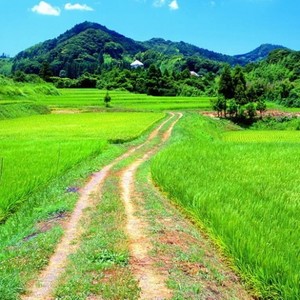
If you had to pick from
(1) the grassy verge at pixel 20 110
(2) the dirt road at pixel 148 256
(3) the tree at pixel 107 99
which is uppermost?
(3) the tree at pixel 107 99

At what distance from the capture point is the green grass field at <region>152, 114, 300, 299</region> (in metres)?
5.20

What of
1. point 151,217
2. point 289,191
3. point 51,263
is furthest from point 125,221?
point 289,191

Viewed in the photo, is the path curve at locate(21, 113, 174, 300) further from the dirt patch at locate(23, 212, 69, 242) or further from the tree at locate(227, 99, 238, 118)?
the tree at locate(227, 99, 238, 118)

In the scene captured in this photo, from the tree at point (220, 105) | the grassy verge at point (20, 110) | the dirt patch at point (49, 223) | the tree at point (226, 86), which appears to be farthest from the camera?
the tree at point (226, 86)

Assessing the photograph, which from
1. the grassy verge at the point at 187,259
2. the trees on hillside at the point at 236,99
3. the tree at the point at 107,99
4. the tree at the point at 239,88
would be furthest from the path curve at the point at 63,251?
the tree at the point at 239,88

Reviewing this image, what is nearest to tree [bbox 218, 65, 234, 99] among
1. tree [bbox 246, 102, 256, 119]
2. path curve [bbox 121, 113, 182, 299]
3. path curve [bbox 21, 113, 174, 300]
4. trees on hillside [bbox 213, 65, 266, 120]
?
trees on hillside [bbox 213, 65, 266, 120]

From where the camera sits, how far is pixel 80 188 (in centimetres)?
1108

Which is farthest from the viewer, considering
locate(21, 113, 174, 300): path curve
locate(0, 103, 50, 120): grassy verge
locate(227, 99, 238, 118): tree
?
locate(227, 99, 238, 118): tree

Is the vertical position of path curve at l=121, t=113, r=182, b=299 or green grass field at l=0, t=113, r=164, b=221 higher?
path curve at l=121, t=113, r=182, b=299

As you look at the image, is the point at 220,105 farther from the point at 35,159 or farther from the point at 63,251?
the point at 63,251

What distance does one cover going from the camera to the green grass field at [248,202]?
205 inches

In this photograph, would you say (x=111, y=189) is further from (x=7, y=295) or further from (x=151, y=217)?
(x=7, y=295)

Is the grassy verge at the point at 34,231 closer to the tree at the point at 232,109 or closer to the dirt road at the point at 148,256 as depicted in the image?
the dirt road at the point at 148,256

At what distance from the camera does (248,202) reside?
8.11 meters
